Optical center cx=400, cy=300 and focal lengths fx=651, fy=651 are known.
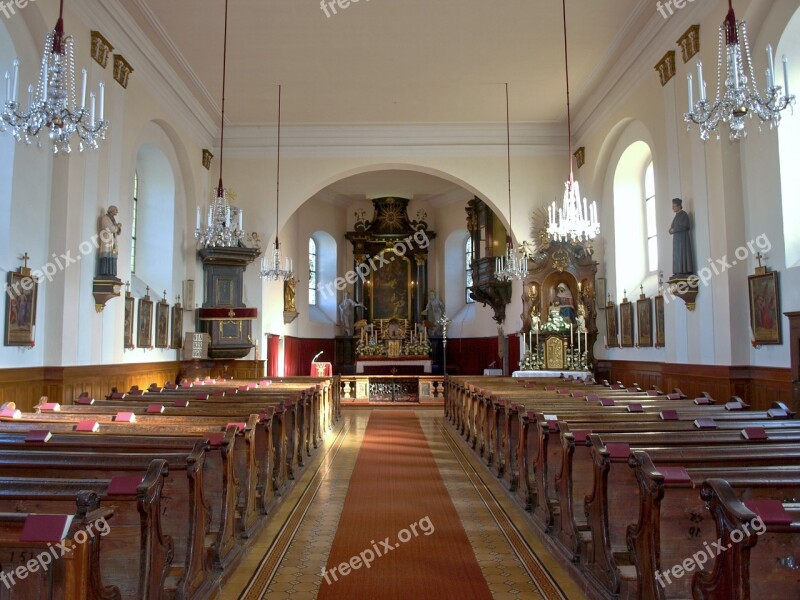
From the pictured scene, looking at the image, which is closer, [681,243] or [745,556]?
[745,556]

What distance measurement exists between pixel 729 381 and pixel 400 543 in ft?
18.9

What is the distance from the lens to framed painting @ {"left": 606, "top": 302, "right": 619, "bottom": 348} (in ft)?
44.7

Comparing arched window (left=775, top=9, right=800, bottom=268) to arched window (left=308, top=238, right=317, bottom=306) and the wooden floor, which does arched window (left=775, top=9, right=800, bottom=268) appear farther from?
arched window (left=308, top=238, right=317, bottom=306)

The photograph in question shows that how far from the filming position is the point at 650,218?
13070 mm

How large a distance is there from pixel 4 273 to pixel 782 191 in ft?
31.9

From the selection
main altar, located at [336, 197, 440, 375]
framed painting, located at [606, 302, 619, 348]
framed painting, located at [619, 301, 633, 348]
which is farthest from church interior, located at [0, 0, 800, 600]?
main altar, located at [336, 197, 440, 375]

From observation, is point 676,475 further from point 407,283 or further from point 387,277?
point 387,277

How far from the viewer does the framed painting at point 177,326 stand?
13677 mm

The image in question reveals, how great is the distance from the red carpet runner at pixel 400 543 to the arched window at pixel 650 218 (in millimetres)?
6994

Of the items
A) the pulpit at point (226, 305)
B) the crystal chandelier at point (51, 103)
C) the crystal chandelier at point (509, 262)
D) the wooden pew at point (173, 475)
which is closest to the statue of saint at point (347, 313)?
the crystal chandelier at point (509, 262)
